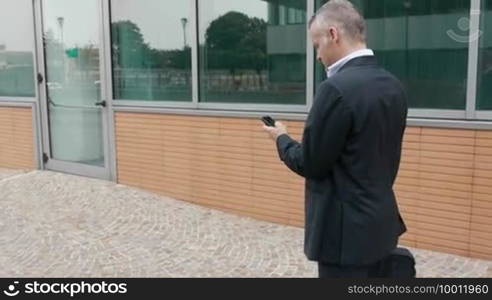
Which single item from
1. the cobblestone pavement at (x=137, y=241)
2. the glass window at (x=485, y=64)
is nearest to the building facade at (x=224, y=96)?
the glass window at (x=485, y=64)

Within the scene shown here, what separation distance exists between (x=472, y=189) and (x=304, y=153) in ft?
9.04

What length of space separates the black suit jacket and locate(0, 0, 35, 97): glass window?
6665 millimetres

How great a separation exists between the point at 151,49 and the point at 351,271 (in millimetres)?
5003

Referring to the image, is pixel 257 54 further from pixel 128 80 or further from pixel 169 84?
pixel 128 80

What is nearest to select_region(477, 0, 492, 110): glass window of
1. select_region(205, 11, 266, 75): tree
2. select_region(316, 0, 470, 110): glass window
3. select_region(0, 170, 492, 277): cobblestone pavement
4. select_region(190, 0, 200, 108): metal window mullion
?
select_region(316, 0, 470, 110): glass window

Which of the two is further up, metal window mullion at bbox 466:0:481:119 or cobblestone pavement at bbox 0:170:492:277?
metal window mullion at bbox 466:0:481:119

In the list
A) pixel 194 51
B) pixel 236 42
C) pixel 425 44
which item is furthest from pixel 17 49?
pixel 425 44

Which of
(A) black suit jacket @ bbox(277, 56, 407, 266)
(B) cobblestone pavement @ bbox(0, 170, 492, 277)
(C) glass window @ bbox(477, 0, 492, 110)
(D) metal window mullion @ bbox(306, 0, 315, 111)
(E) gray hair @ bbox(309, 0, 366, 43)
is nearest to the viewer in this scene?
(A) black suit jacket @ bbox(277, 56, 407, 266)

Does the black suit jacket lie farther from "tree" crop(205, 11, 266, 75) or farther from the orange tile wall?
"tree" crop(205, 11, 266, 75)

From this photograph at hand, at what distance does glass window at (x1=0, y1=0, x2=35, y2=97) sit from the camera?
8.21 metres

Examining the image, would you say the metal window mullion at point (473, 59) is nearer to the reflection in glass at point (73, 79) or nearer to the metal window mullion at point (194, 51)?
the metal window mullion at point (194, 51)

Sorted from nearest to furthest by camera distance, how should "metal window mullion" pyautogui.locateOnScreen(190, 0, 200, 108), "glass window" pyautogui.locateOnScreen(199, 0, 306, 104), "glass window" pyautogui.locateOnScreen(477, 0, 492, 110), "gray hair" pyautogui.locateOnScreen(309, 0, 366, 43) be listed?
"gray hair" pyautogui.locateOnScreen(309, 0, 366, 43), "glass window" pyautogui.locateOnScreen(477, 0, 492, 110), "glass window" pyautogui.locateOnScreen(199, 0, 306, 104), "metal window mullion" pyautogui.locateOnScreen(190, 0, 200, 108)

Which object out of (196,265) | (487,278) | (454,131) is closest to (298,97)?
(454,131)

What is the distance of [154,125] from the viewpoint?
6.81 metres
